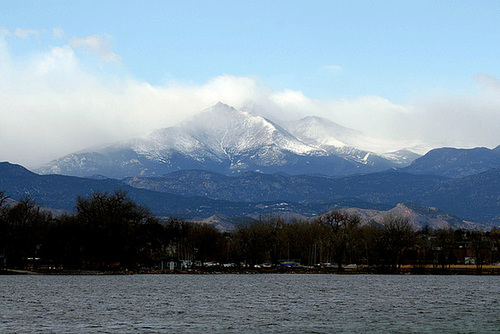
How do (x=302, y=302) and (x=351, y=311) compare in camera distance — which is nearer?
(x=351, y=311)

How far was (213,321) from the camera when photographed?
70688 millimetres

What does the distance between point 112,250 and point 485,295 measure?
106 metres

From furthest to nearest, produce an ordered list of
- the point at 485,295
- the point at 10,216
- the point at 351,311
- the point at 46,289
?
1. the point at 10,216
2. the point at 46,289
3. the point at 485,295
4. the point at 351,311

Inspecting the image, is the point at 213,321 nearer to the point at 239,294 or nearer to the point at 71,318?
the point at 71,318

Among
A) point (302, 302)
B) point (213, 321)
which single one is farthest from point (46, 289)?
point (213, 321)

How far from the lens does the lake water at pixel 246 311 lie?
64.8 m

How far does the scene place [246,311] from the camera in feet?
270

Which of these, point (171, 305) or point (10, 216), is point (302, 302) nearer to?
point (171, 305)

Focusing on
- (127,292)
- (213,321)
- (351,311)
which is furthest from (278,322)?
(127,292)

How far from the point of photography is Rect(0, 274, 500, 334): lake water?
212ft

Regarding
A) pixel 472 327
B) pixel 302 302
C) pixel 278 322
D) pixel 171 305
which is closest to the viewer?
pixel 472 327

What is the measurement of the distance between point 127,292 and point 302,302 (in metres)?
32.8

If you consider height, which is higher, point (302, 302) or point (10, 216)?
point (10, 216)

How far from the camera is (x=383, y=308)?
3396 inches
